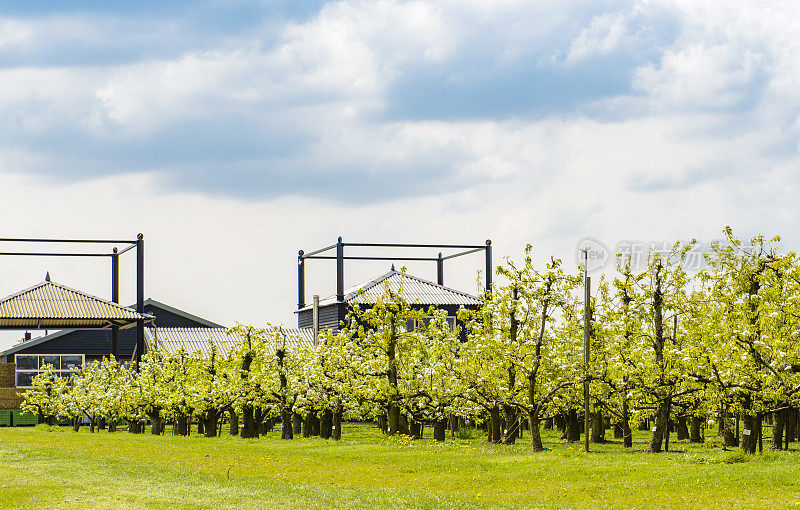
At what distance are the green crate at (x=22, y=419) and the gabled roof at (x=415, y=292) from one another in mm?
21685

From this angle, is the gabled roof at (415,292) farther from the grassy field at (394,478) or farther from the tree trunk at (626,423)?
the grassy field at (394,478)

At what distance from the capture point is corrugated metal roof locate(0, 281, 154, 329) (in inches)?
1907

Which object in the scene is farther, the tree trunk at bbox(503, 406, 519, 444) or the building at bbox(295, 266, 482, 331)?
the building at bbox(295, 266, 482, 331)

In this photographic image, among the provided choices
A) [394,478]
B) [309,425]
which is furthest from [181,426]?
[394,478]

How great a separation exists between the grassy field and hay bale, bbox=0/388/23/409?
4167 cm

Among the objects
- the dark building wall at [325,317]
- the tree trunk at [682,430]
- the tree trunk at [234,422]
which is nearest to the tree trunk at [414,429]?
the tree trunk at [234,422]

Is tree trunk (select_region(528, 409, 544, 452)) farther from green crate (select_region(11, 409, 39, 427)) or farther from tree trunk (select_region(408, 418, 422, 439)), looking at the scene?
green crate (select_region(11, 409, 39, 427))

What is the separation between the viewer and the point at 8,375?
71875 millimetres

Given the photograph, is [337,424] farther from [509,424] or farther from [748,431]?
[748,431]

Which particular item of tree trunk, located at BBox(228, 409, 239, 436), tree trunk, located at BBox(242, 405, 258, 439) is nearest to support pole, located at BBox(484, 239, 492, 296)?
tree trunk, located at BBox(228, 409, 239, 436)

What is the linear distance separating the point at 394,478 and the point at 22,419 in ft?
177

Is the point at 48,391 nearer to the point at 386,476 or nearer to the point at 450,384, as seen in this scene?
the point at 450,384

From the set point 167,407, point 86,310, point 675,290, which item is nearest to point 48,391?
point 86,310

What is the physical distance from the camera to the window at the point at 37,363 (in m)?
71.6
